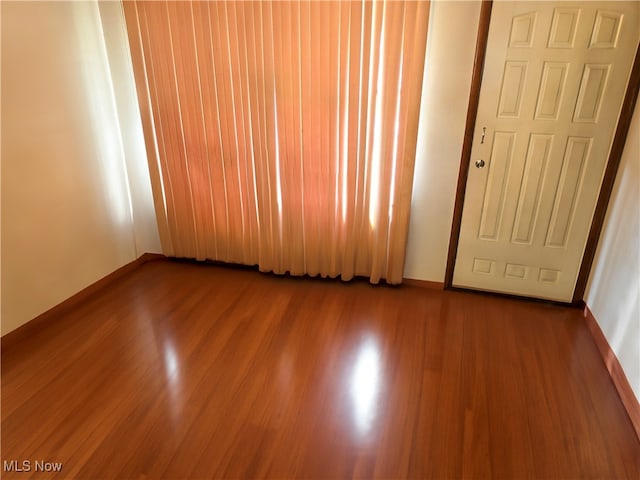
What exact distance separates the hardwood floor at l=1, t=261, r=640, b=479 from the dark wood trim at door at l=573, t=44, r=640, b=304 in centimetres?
26

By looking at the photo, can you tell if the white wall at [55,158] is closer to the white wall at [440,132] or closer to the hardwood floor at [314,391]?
the hardwood floor at [314,391]

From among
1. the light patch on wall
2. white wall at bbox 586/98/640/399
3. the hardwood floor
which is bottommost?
the hardwood floor

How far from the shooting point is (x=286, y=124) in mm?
2543

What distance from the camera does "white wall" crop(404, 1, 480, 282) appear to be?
2.25 m

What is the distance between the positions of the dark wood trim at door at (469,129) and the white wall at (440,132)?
27 millimetres

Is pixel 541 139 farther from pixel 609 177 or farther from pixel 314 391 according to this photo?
pixel 314 391

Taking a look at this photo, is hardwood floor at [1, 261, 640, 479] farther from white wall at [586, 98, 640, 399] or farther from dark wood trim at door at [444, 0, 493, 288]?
dark wood trim at door at [444, 0, 493, 288]

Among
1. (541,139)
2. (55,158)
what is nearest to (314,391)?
(541,139)

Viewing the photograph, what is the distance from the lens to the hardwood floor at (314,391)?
1506 millimetres

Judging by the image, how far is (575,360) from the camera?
2.07 metres

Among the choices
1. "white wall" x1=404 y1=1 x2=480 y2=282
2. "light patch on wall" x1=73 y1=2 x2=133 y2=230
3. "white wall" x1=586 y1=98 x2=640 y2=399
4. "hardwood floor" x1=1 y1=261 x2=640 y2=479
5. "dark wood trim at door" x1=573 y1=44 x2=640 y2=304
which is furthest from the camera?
"light patch on wall" x1=73 y1=2 x2=133 y2=230

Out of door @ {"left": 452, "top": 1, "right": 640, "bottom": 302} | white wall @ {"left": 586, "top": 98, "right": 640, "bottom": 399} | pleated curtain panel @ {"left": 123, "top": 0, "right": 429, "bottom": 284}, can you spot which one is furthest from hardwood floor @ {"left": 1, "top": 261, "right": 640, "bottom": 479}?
pleated curtain panel @ {"left": 123, "top": 0, "right": 429, "bottom": 284}

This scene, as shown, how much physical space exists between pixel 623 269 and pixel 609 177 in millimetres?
606

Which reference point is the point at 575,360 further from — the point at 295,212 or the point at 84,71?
the point at 84,71
